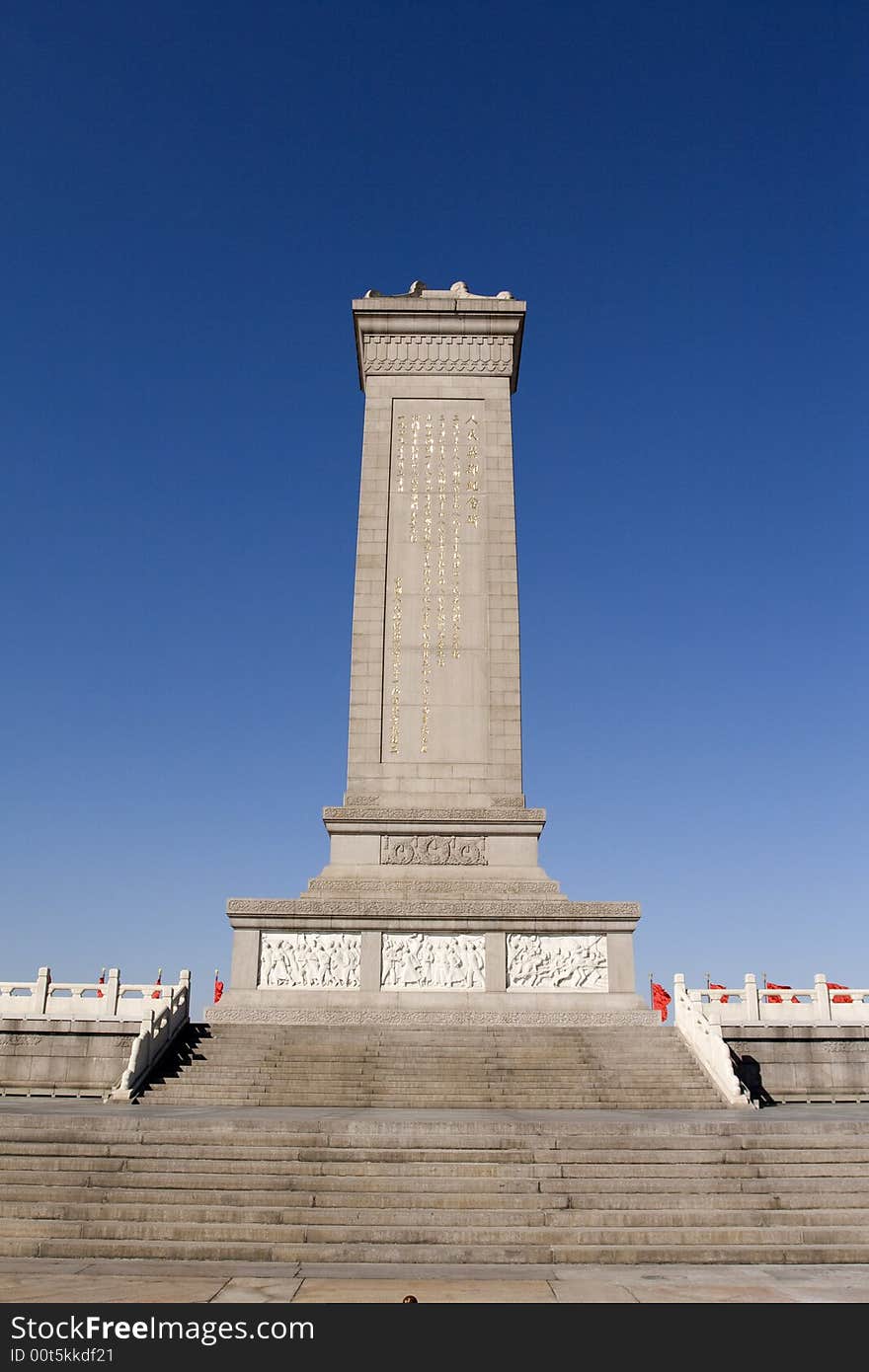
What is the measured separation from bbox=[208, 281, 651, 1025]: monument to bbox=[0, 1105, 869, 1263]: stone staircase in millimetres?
6118

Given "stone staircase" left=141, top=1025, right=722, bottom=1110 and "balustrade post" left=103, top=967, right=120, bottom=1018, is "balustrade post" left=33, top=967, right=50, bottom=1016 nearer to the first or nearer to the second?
"balustrade post" left=103, top=967, right=120, bottom=1018

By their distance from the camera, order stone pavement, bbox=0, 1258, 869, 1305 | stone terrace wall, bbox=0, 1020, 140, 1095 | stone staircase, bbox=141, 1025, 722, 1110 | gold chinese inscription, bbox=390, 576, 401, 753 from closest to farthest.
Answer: stone pavement, bbox=0, 1258, 869, 1305, stone staircase, bbox=141, 1025, 722, 1110, stone terrace wall, bbox=0, 1020, 140, 1095, gold chinese inscription, bbox=390, 576, 401, 753

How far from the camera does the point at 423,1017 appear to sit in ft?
51.2

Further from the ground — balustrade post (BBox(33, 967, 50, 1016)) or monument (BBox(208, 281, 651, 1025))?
monument (BBox(208, 281, 651, 1025))

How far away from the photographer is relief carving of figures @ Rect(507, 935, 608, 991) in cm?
1603

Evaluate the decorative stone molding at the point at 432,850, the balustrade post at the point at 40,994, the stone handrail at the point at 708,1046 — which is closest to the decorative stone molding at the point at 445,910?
the decorative stone molding at the point at 432,850

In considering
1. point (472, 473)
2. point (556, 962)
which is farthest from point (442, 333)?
point (556, 962)

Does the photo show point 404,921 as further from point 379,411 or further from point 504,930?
point 379,411

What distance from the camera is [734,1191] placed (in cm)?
835

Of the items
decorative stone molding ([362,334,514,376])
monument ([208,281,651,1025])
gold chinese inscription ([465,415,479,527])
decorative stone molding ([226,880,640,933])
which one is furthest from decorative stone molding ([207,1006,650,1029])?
decorative stone molding ([362,334,514,376])

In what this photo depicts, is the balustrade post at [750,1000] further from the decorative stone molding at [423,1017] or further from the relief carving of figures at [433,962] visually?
the relief carving of figures at [433,962]

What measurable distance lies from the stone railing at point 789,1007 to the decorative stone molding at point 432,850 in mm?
4380
